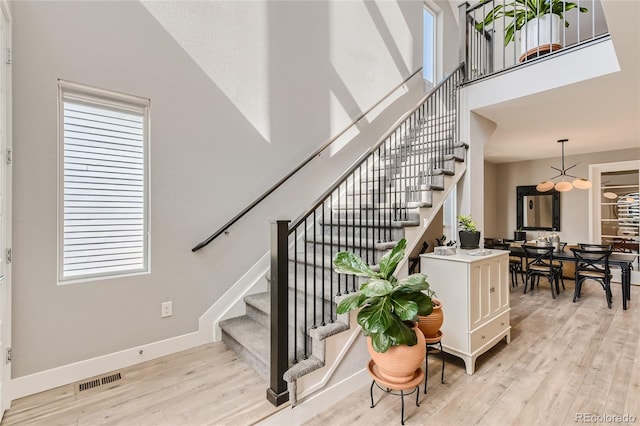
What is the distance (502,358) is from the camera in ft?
9.31

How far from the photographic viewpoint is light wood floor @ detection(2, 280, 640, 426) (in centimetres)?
195

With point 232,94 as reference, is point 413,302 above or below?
below

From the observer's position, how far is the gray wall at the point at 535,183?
21.8 ft

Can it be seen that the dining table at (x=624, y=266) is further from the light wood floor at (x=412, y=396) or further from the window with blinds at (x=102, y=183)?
the window with blinds at (x=102, y=183)

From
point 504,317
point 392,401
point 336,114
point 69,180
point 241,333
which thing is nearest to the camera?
point 392,401

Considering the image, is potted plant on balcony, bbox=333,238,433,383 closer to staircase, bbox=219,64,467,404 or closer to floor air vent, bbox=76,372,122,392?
staircase, bbox=219,64,467,404

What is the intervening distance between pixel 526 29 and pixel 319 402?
4357 millimetres

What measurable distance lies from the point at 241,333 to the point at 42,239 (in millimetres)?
1628

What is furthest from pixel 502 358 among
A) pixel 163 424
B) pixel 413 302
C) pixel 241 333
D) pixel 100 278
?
pixel 100 278

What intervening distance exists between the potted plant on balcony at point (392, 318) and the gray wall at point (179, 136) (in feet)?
5.38

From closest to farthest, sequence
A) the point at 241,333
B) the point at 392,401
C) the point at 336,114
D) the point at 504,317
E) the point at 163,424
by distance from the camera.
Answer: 1. the point at 163,424
2. the point at 392,401
3. the point at 241,333
4. the point at 504,317
5. the point at 336,114

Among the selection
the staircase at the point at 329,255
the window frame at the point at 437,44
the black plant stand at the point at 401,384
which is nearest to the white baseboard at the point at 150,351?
the staircase at the point at 329,255

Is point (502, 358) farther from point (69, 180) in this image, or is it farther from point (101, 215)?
point (69, 180)

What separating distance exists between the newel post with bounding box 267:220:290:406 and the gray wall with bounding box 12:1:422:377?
120cm
